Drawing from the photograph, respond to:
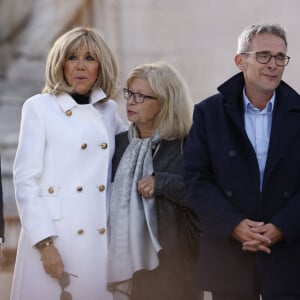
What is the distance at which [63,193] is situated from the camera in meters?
4.97

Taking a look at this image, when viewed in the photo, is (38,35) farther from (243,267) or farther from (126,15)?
(243,267)

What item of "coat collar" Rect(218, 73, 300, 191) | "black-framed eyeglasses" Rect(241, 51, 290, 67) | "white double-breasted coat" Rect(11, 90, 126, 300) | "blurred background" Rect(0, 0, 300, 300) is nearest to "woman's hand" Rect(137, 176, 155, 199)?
"white double-breasted coat" Rect(11, 90, 126, 300)

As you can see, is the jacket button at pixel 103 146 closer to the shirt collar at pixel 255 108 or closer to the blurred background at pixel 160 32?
the shirt collar at pixel 255 108

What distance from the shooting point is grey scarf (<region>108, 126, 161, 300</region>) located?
4.99m

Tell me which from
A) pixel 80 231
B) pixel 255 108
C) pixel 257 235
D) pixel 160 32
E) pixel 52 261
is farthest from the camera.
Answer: pixel 160 32

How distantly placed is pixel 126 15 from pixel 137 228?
13.5 ft

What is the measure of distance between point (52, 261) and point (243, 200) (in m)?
0.87

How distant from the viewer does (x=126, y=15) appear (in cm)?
889

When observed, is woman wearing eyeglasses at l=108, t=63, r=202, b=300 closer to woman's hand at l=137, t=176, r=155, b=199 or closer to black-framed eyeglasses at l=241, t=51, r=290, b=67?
woman's hand at l=137, t=176, r=155, b=199

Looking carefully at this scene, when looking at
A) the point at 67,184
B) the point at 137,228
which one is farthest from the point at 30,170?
the point at 137,228

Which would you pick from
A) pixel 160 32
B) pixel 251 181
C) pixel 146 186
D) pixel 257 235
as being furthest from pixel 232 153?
pixel 160 32

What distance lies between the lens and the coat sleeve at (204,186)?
4562mm

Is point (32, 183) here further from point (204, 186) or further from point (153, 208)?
point (204, 186)

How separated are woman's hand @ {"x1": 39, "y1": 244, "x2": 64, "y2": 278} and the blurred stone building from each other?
130 inches
